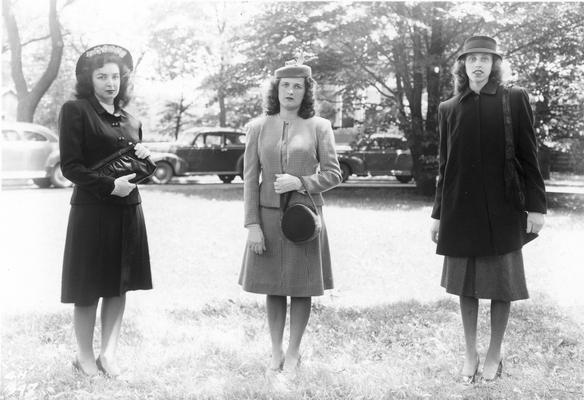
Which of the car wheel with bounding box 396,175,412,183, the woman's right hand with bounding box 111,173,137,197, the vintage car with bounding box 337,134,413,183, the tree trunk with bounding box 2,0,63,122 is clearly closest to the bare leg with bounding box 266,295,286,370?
the woman's right hand with bounding box 111,173,137,197

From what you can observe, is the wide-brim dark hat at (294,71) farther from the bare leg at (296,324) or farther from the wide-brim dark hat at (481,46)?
the bare leg at (296,324)

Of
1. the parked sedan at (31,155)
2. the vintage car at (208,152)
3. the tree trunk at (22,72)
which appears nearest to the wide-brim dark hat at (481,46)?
the tree trunk at (22,72)

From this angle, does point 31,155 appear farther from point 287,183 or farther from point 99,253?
point 287,183

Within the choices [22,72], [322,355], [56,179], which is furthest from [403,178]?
[322,355]

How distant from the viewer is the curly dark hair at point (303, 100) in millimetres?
3461

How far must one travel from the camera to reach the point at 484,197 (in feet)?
11.1

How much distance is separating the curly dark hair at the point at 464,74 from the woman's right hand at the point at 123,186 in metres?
1.75

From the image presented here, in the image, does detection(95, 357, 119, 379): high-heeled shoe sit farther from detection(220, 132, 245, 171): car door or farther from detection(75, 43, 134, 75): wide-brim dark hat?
detection(220, 132, 245, 171): car door

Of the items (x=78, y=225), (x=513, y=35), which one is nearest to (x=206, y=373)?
(x=78, y=225)

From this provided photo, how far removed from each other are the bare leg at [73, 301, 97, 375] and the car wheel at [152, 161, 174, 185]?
1055 centimetres

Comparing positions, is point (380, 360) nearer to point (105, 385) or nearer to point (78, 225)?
point (105, 385)

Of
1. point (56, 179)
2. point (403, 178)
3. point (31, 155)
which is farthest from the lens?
point (403, 178)

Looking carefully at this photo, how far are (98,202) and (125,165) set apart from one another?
23 cm

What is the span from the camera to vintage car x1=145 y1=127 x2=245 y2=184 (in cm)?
1508
